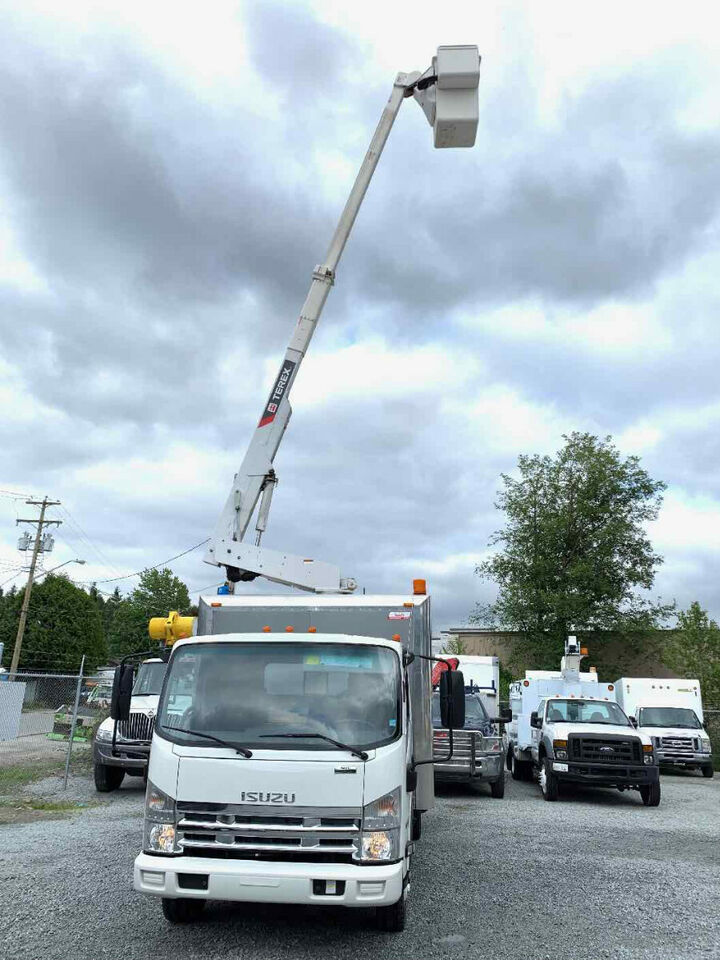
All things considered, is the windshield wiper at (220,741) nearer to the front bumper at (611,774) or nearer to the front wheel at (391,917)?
the front wheel at (391,917)

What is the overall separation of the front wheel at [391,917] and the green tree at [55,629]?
47470 millimetres

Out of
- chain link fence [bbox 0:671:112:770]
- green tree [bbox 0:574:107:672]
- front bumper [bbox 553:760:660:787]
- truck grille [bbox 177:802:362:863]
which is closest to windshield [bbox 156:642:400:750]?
truck grille [bbox 177:802:362:863]

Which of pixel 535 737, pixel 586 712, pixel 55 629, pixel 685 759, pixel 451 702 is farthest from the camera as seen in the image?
pixel 55 629

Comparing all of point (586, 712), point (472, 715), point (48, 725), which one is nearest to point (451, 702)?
point (472, 715)

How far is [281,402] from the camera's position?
13.3m

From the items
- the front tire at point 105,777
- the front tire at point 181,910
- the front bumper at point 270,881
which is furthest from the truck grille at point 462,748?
the front bumper at point 270,881

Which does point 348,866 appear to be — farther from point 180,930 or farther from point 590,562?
point 590,562

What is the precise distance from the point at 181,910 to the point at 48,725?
51.2 ft

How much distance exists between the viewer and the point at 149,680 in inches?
531

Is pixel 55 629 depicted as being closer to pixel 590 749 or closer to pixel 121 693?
pixel 590 749

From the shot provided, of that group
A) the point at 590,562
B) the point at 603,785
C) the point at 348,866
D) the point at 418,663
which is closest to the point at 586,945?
the point at 348,866

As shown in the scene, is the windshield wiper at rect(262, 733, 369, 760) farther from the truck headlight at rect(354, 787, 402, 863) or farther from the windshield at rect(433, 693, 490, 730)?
the windshield at rect(433, 693, 490, 730)

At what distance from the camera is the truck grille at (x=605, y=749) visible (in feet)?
44.6

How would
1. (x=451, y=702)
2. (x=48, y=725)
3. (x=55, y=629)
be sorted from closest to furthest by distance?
(x=451, y=702), (x=48, y=725), (x=55, y=629)
